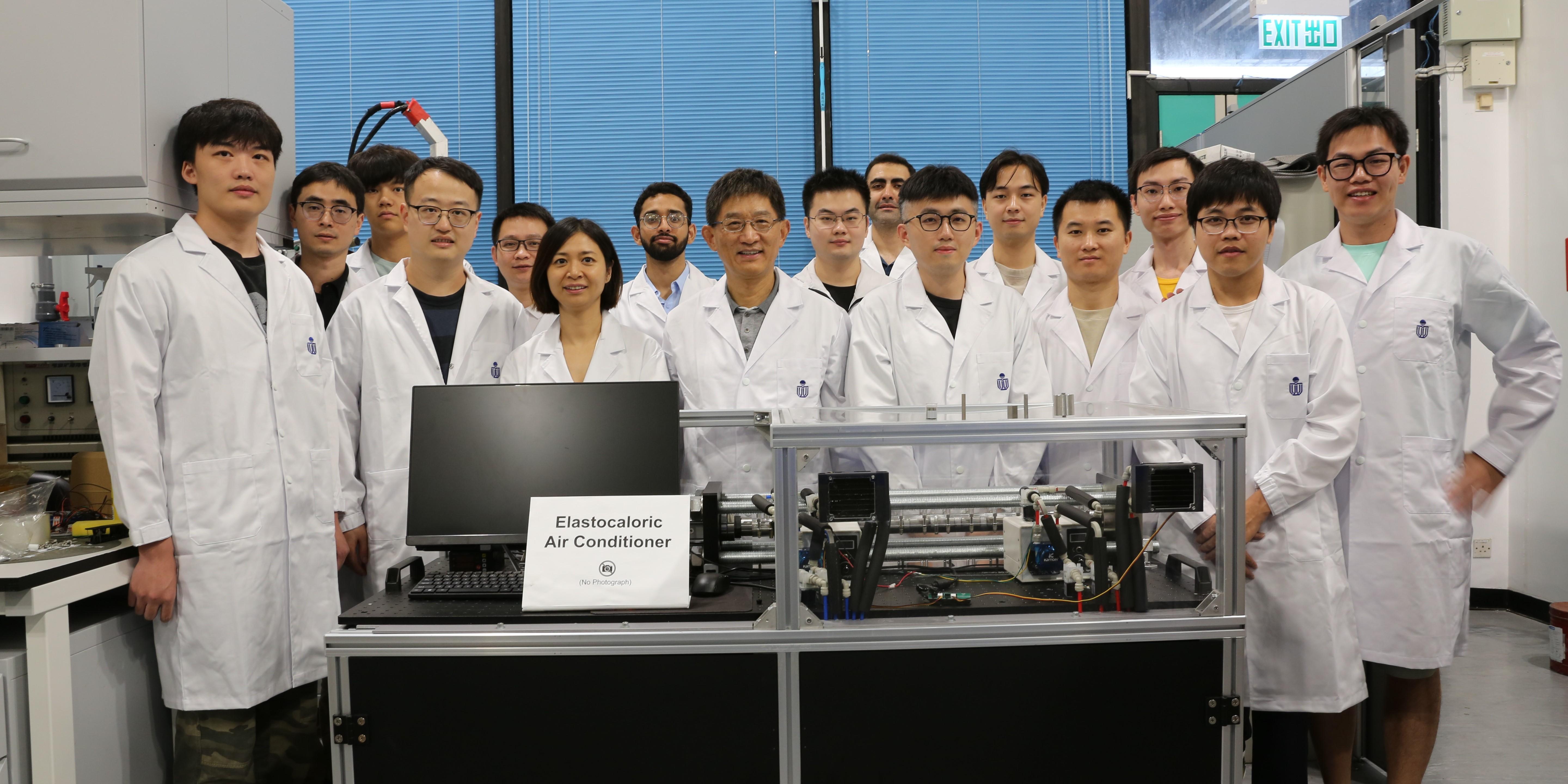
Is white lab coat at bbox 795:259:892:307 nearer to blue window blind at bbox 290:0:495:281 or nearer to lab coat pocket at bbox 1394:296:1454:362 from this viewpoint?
lab coat pocket at bbox 1394:296:1454:362

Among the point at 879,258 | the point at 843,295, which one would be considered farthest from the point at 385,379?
the point at 879,258

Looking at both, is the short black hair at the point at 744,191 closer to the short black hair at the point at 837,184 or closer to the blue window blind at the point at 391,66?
the short black hair at the point at 837,184

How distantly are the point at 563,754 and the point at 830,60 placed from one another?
12.5 feet

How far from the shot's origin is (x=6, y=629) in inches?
69.0

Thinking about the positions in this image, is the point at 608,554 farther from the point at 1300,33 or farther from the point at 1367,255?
the point at 1300,33

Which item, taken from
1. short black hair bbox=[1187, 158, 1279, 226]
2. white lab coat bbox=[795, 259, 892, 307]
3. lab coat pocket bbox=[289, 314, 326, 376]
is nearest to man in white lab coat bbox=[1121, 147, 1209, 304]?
short black hair bbox=[1187, 158, 1279, 226]

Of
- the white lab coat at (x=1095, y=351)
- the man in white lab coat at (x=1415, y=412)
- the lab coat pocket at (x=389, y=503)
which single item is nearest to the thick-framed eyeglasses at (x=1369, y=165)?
the man in white lab coat at (x=1415, y=412)

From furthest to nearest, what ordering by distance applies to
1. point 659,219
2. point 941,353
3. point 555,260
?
point 659,219 → point 941,353 → point 555,260

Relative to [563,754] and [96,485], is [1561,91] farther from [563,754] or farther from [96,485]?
[96,485]

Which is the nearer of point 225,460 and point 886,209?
point 225,460

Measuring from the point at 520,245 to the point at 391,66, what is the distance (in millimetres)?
2150

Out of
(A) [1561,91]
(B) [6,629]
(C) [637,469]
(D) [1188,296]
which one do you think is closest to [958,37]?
(A) [1561,91]

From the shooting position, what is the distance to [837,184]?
2803mm

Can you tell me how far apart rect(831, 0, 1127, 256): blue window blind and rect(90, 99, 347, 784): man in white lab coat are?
302cm
